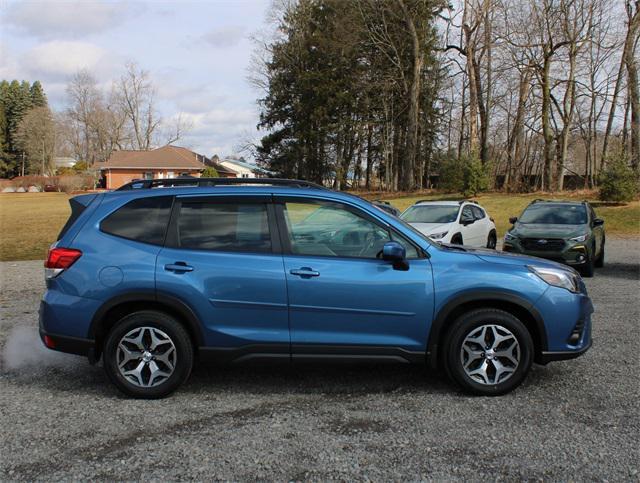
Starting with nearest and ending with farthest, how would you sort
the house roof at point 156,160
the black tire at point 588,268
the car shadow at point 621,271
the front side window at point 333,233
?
the front side window at point 333,233, the black tire at point 588,268, the car shadow at point 621,271, the house roof at point 156,160

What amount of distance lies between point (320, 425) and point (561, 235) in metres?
8.71

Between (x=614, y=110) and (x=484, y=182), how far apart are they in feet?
50.3

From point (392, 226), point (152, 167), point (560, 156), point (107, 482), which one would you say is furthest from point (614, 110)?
point (152, 167)

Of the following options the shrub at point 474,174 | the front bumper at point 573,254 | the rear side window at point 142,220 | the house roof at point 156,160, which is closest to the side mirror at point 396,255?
the rear side window at point 142,220

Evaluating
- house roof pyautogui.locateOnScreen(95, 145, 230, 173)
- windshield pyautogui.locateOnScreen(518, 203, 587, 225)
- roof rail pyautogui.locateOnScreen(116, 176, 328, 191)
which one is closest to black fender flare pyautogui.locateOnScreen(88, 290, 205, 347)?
roof rail pyautogui.locateOnScreen(116, 176, 328, 191)

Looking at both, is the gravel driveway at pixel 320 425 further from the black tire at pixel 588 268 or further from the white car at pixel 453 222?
the white car at pixel 453 222

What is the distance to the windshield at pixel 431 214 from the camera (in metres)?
13.1

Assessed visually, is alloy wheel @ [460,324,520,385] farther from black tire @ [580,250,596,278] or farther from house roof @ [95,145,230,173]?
house roof @ [95,145,230,173]

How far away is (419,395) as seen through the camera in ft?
14.7

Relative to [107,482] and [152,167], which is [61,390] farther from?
[152,167]

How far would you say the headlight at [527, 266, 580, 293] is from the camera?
4500 millimetres

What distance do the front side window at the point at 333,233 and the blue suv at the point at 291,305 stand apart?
0.02m

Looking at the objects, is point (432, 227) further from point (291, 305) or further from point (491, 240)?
point (291, 305)

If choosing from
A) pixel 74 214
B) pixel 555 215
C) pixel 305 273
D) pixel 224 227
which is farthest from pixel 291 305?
pixel 555 215
